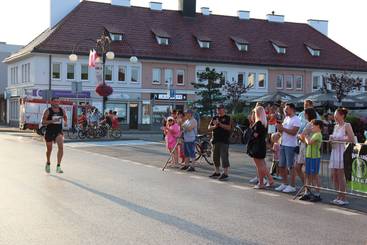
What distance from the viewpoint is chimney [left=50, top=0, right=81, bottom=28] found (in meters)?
56.6

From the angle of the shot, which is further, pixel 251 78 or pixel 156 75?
pixel 251 78

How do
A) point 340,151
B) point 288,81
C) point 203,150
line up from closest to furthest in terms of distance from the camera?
point 340,151
point 203,150
point 288,81

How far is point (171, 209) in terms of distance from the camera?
9.77 metres

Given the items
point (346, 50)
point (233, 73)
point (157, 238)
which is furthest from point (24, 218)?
point (346, 50)

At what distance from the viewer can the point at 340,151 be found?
1094cm

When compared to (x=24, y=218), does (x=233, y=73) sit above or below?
above

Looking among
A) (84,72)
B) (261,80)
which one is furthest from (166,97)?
(261,80)

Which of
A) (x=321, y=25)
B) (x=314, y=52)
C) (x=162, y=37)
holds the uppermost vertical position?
(x=321, y=25)

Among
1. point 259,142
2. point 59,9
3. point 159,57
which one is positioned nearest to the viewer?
point 259,142

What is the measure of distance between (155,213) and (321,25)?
210 feet

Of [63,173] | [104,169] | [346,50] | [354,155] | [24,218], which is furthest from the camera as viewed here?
[346,50]

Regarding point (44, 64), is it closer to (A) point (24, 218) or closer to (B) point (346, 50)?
(B) point (346, 50)

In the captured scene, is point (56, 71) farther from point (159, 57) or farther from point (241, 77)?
point (241, 77)

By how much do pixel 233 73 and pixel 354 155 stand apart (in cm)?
4948
